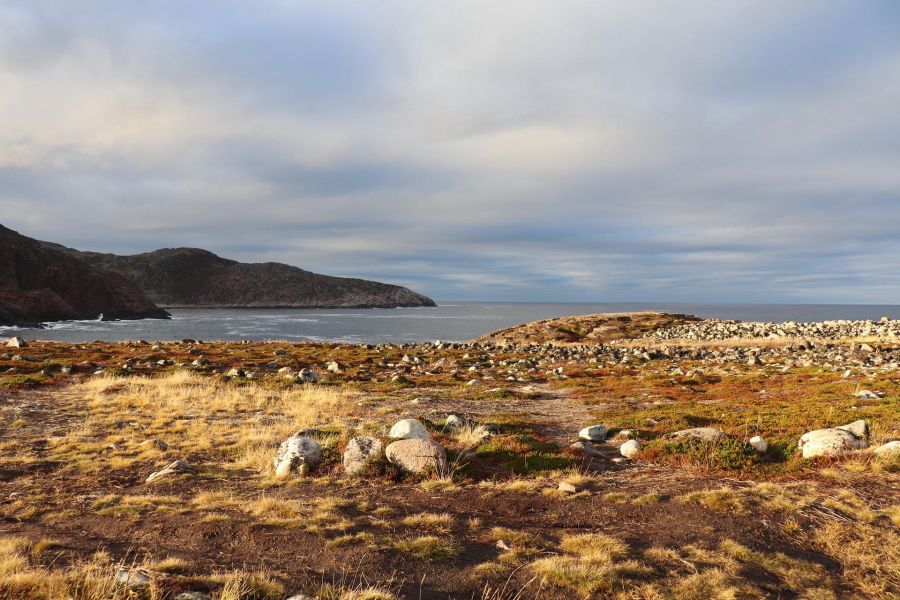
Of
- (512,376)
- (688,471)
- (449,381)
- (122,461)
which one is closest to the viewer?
(688,471)

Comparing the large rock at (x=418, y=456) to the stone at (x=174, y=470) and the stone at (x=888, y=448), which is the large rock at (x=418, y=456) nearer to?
the stone at (x=174, y=470)

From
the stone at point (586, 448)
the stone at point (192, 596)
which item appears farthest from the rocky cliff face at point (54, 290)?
the stone at point (192, 596)

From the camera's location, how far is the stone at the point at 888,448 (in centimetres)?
1123

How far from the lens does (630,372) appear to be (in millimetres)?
31812

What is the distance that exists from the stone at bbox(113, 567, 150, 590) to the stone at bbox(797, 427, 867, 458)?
43.9ft

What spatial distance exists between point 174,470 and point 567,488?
8889 mm

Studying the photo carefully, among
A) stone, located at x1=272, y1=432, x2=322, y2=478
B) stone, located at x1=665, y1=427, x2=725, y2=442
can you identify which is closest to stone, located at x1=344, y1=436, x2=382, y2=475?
stone, located at x1=272, y1=432, x2=322, y2=478

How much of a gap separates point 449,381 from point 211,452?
16.0m

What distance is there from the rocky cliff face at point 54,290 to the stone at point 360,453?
115979 millimetres

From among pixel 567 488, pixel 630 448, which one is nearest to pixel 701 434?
pixel 630 448

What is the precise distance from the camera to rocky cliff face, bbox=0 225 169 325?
112000mm

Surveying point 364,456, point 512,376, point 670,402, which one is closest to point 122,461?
point 364,456

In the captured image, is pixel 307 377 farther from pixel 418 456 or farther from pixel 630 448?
pixel 630 448

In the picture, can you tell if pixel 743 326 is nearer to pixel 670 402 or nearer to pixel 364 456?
pixel 670 402
